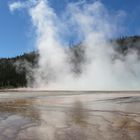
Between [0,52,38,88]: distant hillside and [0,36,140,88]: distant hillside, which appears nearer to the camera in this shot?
[0,36,140,88]: distant hillside

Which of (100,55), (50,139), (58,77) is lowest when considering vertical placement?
(50,139)

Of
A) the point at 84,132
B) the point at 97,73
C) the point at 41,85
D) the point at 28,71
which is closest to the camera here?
the point at 84,132

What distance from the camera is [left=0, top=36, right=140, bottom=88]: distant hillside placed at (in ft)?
219

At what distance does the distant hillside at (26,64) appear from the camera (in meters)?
66.8

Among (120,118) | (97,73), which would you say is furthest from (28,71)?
(120,118)

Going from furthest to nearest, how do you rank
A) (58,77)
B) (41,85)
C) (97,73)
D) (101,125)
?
(41,85), (58,77), (97,73), (101,125)

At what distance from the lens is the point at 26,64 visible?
82.5 m

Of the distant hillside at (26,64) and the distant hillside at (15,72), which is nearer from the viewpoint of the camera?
the distant hillside at (26,64)

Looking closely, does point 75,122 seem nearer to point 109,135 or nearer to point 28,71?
point 109,135

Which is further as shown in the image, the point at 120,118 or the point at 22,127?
the point at 120,118

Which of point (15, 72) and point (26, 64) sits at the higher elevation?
point (26, 64)

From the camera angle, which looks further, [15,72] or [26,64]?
[15,72]

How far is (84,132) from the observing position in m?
7.82

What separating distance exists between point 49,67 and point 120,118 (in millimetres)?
47075
